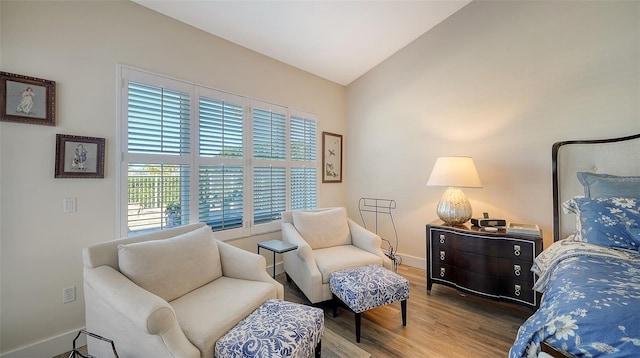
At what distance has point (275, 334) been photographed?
1358mm

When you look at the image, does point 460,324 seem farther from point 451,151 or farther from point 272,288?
point 451,151

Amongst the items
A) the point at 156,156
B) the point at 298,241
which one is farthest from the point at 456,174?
the point at 156,156

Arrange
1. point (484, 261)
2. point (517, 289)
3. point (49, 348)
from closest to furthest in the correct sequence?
point (49, 348), point (517, 289), point (484, 261)

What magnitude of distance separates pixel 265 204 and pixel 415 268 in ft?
7.05

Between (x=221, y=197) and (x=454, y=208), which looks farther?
(x=221, y=197)

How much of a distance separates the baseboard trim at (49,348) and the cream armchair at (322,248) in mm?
1722

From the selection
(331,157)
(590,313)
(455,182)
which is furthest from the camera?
(331,157)

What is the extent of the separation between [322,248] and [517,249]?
5.88 feet

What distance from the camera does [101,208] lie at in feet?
6.84

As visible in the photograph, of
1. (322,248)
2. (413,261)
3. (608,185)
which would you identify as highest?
(608,185)

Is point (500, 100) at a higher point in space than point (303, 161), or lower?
higher

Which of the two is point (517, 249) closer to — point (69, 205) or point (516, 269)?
point (516, 269)

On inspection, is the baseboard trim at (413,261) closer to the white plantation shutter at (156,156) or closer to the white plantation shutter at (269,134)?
the white plantation shutter at (269,134)

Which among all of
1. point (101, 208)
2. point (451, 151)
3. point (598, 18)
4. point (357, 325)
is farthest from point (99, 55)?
point (598, 18)
